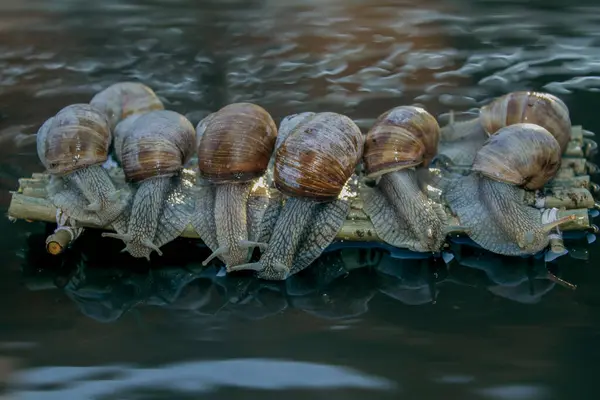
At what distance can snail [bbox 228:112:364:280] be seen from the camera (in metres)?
4.57

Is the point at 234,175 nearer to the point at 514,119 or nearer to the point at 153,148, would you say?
the point at 153,148

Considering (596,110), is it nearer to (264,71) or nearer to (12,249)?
(264,71)

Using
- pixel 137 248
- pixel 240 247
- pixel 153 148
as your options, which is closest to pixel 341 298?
pixel 240 247

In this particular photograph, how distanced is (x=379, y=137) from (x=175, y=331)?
1.77 metres

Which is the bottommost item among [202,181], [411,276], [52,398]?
[52,398]

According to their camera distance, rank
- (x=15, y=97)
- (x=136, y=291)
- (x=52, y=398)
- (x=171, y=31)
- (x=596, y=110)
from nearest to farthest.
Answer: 1. (x=52, y=398)
2. (x=136, y=291)
3. (x=596, y=110)
4. (x=15, y=97)
5. (x=171, y=31)

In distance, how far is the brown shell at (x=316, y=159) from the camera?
4.55 m

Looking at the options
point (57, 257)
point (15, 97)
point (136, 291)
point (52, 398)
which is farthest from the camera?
point (15, 97)

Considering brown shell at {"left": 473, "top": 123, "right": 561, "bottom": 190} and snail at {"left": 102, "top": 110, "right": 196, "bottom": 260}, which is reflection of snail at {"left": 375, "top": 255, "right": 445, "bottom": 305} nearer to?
brown shell at {"left": 473, "top": 123, "right": 561, "bottom": 190}

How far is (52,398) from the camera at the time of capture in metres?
4.16

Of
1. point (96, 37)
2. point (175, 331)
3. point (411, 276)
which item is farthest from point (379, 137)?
point (96, 37)

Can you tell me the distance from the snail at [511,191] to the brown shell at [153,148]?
188 cm

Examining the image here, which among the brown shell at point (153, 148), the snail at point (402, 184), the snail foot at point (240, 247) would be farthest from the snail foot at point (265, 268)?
the brown shell at point (153, 148)

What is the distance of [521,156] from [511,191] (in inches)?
9.5
